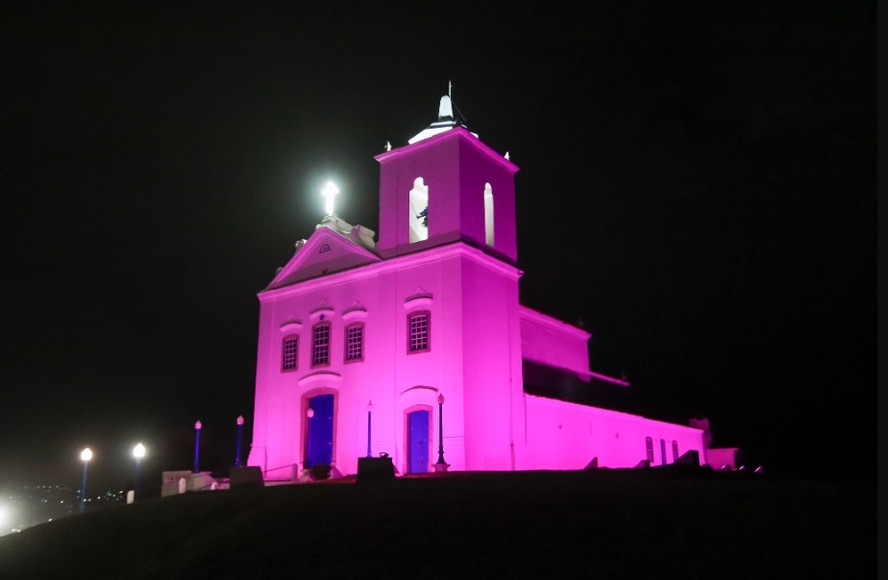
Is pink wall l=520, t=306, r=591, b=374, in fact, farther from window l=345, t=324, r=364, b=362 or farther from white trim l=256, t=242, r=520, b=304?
window l=345, t=324, r=364, b=362

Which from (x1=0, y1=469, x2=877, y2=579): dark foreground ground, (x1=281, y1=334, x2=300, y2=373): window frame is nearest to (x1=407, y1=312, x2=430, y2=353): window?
(x1=281, y1=334, x2=300, y2=373): window frame

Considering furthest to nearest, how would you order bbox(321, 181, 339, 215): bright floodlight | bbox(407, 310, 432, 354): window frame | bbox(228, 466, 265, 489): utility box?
bbox(321, 181, 339, 215): bright floodlight → bbox(407, 310, 432, 354): window frame → bbox(228, 466, 265, 489): utility box

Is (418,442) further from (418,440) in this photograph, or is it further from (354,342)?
(354,342)

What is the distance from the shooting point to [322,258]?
30.9 meters

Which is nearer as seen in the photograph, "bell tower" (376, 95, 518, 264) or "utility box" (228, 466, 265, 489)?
"utility box" (228, 466, 265, 489)

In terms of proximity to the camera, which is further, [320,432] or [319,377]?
[319,377]

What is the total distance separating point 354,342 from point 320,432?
128 inches

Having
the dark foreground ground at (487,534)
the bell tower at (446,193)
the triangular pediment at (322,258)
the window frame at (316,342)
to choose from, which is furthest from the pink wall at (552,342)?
the dark foreground ground at (487,534)

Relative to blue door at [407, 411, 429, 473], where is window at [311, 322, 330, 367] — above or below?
above

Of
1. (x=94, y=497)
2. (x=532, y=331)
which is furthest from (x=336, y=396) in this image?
(x=94, y=497)

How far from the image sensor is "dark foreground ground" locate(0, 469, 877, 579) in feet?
38.1

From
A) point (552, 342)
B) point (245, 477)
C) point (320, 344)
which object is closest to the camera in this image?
point (245, 477)

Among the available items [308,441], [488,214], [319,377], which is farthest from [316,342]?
[488,214]

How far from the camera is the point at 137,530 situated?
1762cm
